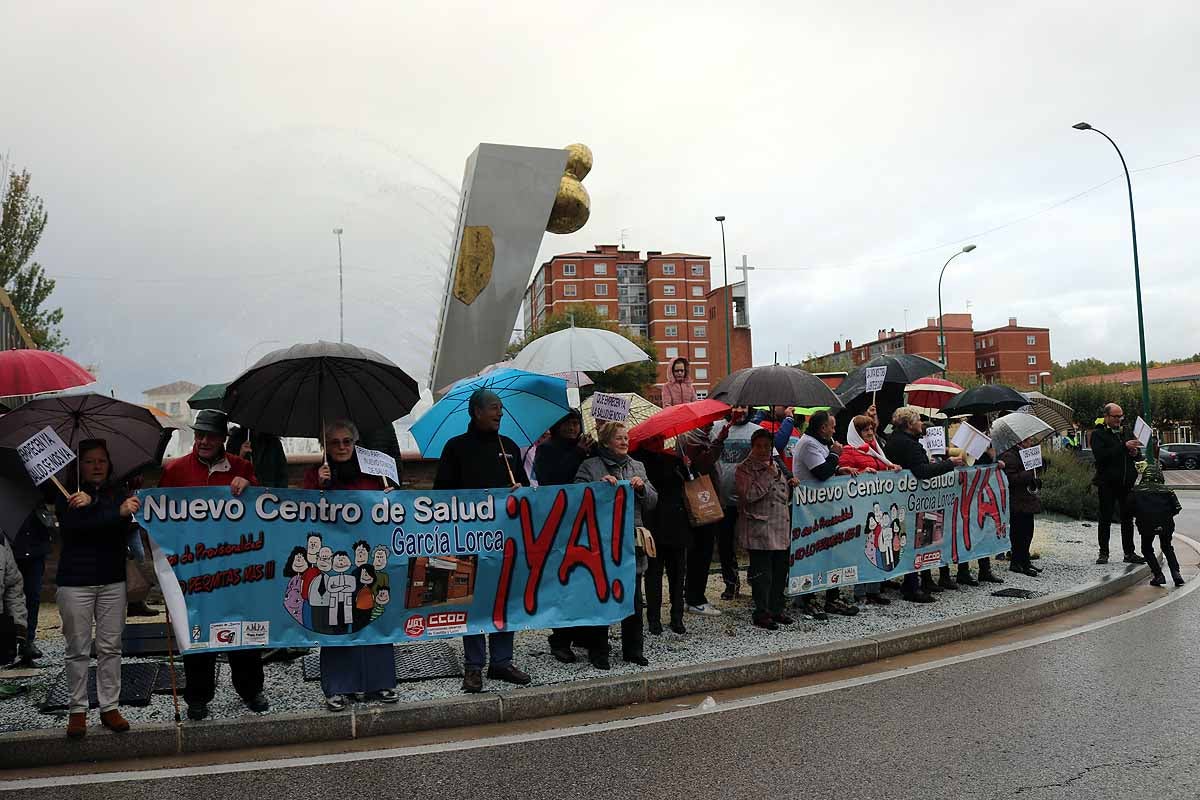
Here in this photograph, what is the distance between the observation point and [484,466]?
6375mm

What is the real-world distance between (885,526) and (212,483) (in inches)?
240

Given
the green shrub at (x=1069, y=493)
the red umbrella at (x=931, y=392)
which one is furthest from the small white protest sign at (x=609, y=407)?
the green shrub at (x=1069, y=493)

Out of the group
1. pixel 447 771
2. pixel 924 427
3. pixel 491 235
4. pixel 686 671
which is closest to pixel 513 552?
pixel 686 671

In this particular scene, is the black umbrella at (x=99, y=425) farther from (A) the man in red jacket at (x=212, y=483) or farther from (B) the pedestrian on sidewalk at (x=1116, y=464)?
(B) the pedestrian on sidewalk at (x=1116, y=464)

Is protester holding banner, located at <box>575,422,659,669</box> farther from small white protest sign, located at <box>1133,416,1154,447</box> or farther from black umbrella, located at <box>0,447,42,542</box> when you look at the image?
small white protest sign, located at <box>1133,416,1154,447</box>

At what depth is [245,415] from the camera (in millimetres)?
5785

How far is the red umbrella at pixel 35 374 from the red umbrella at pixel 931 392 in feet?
36.6

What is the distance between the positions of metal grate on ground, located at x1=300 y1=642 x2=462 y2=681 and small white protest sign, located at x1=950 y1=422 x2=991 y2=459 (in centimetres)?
589

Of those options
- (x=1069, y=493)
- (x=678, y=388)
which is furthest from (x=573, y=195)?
(x=1069, y=493)

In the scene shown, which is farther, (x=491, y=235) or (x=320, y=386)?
(x=491, y=235)

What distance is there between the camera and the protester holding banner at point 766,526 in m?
7.74

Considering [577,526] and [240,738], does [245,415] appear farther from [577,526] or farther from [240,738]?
[577,526]

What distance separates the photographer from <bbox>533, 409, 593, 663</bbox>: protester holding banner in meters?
6.89

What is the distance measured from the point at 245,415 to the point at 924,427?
687 cm
